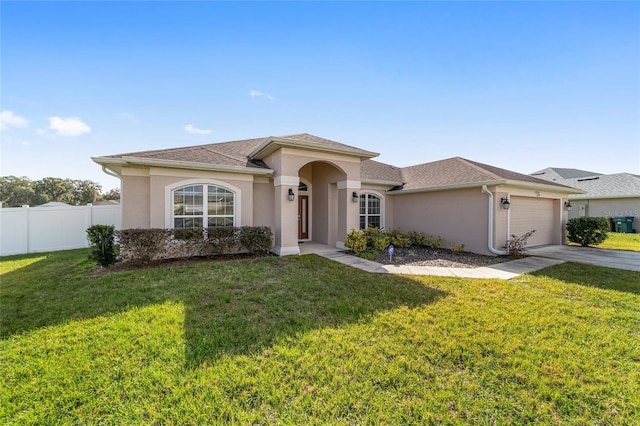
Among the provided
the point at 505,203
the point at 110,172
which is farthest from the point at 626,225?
the point at 110,172

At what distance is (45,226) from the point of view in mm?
11148

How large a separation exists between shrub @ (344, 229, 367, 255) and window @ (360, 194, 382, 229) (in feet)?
9.16

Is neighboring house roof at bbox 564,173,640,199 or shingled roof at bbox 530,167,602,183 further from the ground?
shingled roof at bbox 530,167,602,183

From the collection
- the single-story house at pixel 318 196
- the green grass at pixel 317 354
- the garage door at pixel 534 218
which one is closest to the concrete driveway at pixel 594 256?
the garage door at pixel 534 218

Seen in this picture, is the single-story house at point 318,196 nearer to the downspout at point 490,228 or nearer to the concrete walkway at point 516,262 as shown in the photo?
the downspout at point 490,228

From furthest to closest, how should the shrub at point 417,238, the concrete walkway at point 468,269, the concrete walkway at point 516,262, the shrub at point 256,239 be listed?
the shrub at point 417,238 < the shrub at point 256,239 < the concrete walkway at point 516,262 < the concrete walkway at point 468,269

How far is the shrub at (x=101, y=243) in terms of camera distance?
7.54 metres

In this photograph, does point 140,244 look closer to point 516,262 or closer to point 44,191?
point 516,262

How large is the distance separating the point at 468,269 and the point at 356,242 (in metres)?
3.87

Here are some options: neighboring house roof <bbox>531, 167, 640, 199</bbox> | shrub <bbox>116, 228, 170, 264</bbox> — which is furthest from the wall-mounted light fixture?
neighboring house roof <bbox>531, 167, 640, 199</bbox>

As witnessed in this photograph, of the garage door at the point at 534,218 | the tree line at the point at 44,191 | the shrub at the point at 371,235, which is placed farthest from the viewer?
the tree line at the point at 44,191

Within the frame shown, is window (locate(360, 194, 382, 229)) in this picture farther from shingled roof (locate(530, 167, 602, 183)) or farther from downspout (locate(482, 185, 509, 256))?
shingled roof (locate(530, 167, 602, 183))

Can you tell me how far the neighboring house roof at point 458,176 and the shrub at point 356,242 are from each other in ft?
13.8

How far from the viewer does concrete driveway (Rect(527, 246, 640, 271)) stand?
8.49 meters
